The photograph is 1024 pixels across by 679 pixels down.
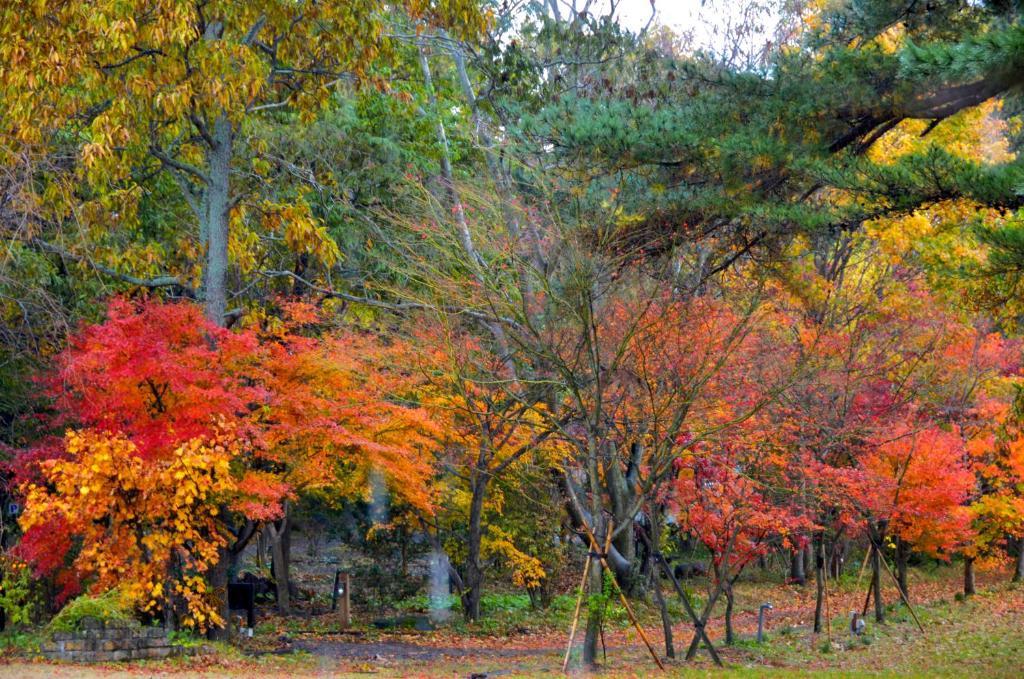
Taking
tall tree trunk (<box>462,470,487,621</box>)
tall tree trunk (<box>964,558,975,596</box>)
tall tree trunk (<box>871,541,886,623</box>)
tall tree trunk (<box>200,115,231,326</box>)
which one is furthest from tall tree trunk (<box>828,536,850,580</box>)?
tall tree trunk (<box>200,115,231,326</box>)

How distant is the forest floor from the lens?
12.9m

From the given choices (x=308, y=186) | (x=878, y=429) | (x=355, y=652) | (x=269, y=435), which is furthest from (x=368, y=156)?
(x=878, y=429)

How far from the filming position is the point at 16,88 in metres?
12.5

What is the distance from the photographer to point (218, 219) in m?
15.4

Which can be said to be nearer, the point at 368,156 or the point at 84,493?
the point at 84,493

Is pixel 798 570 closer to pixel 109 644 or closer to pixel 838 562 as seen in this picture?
pixel 838 562

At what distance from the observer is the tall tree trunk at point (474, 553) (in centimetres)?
1894

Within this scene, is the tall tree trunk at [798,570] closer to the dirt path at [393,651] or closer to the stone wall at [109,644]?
the dirt path at [393,651]

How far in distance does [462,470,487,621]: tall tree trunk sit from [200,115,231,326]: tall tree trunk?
586 cm

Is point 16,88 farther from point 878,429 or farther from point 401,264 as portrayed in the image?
point 878,429

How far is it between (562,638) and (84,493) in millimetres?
10070

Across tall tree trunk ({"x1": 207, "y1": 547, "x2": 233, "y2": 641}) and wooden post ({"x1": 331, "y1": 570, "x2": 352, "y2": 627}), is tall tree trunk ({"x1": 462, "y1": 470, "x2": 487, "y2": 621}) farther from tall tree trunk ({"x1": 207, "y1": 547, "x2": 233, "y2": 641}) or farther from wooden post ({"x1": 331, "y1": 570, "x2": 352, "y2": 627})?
tall tree trunk ({"x1": 207, "y1": 547, "x2": 233, "y2": 641})

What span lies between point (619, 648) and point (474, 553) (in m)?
3.57

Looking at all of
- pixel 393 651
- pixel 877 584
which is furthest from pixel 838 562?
pixel 393 651
